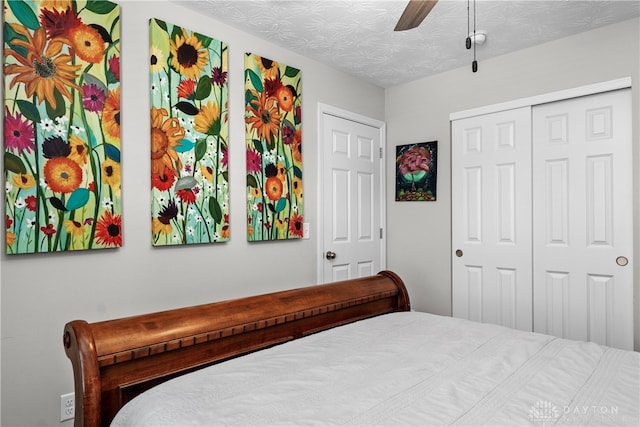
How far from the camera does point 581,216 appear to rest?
2701 millimetres

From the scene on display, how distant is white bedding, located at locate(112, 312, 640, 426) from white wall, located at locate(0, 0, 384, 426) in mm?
914

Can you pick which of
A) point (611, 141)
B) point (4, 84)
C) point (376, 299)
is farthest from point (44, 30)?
point (611, 141)

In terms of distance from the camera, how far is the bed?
111cm

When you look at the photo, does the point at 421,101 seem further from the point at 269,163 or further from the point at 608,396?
the point at 608,396

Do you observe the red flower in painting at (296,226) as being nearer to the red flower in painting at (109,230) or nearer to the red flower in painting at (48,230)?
the red flower in painting at (109,230)

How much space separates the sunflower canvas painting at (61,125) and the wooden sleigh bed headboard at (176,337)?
0.72m

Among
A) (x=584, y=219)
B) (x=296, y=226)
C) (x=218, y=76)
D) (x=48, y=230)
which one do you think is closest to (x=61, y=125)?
Result: (x=48, y=230)

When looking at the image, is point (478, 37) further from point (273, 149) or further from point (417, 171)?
point (273, 149)

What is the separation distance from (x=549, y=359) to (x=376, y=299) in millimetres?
983

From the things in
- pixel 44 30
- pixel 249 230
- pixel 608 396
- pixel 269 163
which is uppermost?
→ pixel 44 30

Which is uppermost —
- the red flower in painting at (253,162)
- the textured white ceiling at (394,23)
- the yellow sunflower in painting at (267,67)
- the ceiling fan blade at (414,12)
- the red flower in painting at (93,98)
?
the textured white ceiling at (394,23)

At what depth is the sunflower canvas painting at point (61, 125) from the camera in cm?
175

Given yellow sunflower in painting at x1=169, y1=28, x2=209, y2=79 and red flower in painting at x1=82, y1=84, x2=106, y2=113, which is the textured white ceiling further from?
red flower in painting at x1=82, y1=84, x2=106, y2=113

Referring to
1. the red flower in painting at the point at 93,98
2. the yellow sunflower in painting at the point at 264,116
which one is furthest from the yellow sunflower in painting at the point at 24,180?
the yellow sunflower in painting at the point at 264,116
